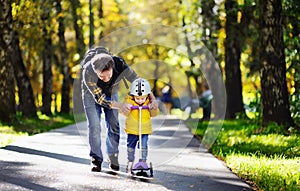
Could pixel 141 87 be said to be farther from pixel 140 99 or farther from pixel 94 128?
pixel 94 128

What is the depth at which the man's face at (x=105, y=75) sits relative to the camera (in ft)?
28.1

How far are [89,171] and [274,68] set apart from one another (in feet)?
22.5

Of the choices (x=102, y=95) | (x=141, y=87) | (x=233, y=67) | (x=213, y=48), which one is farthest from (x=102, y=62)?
(x=213, y=48)

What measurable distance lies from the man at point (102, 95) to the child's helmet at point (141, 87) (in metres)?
0.22

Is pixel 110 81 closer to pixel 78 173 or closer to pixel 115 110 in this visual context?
pixel 115 110

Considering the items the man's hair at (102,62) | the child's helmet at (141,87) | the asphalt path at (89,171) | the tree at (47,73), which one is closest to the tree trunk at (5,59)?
the asphalt path at (89,171)

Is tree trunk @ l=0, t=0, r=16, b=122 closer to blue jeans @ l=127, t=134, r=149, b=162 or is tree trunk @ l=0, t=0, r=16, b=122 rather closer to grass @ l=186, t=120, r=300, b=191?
grass @ l=186, t=120, r=300, b=191

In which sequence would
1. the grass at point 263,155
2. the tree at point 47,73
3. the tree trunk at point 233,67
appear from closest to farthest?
the grass at point 263,155 < the tree trunk at point 233,67 < the tree at point 47,73

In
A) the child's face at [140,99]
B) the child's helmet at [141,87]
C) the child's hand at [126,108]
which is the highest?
the child's helmet at [141,87]

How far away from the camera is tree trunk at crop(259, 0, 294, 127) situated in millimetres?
14250

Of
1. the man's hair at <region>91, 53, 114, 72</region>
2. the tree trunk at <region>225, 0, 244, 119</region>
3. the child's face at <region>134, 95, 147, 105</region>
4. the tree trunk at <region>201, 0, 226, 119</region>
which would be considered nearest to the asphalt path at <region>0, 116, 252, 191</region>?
the child's face at <region>134, 95, 147, 105</region>

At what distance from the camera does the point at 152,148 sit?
1291cm

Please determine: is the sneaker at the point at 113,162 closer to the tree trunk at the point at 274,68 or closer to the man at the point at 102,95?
the man at the point at 102,95

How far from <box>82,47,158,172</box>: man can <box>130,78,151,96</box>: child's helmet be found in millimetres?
216
